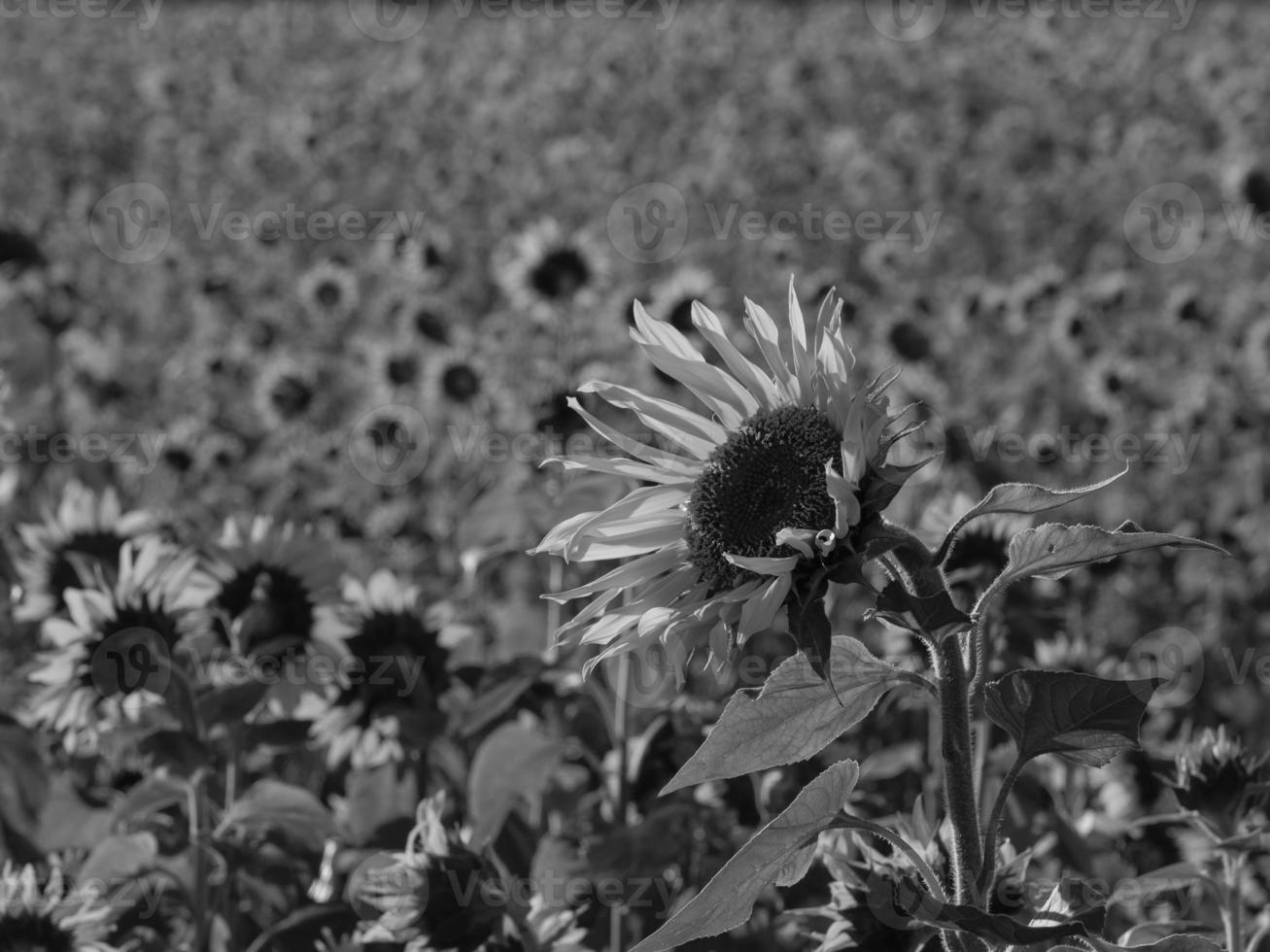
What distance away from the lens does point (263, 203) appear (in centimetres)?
694

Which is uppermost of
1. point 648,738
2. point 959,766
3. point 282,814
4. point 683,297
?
point 683,297

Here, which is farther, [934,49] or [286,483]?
[934,49]

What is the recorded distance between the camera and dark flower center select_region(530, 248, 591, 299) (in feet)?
12.1

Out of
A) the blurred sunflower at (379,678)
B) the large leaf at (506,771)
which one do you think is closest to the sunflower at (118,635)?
the blurred sunflower at (379,678)

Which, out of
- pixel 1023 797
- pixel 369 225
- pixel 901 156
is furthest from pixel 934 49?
pixel 1023 797

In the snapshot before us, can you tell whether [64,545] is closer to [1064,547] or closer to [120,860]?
[120,860]

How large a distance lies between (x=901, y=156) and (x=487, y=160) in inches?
76.2

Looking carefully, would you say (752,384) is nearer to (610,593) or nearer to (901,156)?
(610,593)

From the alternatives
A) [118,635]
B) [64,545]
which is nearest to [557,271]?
[64,545]

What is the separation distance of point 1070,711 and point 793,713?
8.5 inches

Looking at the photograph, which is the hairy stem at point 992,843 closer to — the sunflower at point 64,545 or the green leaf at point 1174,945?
the green leaf at point 1174,945

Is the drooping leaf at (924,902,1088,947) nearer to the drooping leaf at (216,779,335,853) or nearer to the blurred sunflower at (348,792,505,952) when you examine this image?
the blurred sunflower at (348,792,505,952)

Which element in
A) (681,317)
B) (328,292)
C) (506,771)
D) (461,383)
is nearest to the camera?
(506,771)

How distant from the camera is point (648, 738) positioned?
208 centimetres
